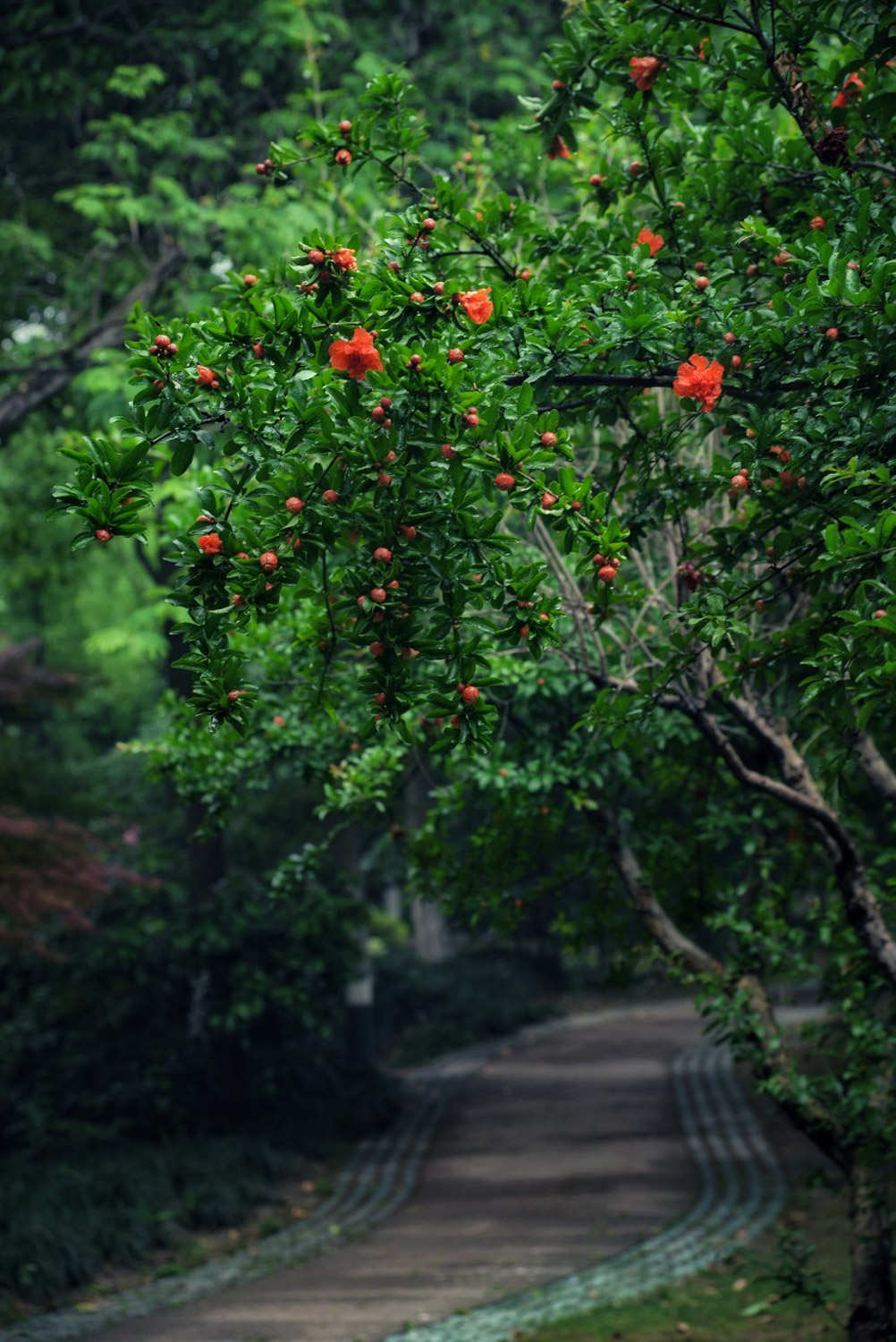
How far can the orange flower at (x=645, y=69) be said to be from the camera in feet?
16.6

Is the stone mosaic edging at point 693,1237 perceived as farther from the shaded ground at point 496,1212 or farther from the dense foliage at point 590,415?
the dense foliage at point 590,415

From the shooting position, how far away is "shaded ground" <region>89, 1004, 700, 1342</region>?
949 cm

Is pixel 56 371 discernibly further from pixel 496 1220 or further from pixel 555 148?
pixel 496 1220

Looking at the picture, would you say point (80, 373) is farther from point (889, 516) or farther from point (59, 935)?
point (889, 516)

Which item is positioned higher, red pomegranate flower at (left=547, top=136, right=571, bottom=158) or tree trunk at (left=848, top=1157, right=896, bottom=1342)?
red pomegranate flower at (left=547, top=136, right=571, bottom=158)

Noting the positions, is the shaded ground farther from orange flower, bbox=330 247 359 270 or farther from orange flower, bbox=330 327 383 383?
orange flower, bbox=330 247 359 270

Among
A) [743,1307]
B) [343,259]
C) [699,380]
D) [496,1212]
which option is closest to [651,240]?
[699,380]

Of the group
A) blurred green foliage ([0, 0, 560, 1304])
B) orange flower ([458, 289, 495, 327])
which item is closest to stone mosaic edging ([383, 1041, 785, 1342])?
blurred green foliage ([0, 0, 560, 1304])

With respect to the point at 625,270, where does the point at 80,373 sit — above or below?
above

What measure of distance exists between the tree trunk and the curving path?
232cm

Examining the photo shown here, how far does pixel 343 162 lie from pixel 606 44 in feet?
3.77

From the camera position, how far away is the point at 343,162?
4973mm

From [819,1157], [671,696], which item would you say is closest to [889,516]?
[671,696]

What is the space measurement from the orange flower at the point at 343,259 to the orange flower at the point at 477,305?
0.36m
